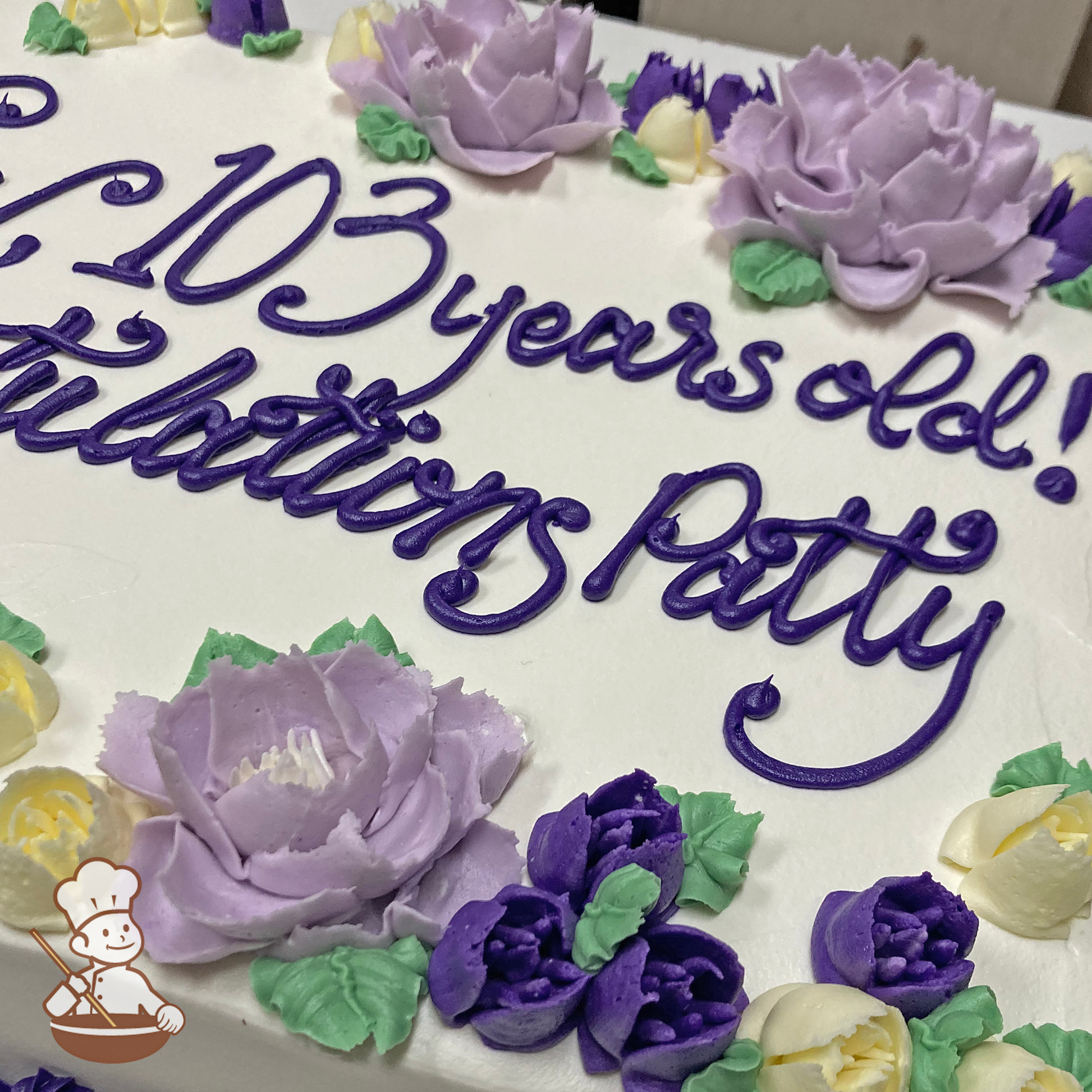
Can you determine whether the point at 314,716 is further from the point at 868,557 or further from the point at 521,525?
the point at 868,557

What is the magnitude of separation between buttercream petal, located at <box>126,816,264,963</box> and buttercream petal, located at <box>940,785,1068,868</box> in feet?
2.20

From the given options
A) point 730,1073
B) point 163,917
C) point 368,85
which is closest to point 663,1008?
point 730,1073

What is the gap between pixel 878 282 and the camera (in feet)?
5.76

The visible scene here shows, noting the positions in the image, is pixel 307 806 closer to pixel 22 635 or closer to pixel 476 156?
pixel 22 635

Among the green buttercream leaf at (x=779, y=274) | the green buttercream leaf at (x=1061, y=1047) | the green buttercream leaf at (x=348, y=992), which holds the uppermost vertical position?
the green buttercream leaf at (x=779, y=274)

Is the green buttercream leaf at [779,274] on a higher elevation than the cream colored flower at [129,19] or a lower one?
lower

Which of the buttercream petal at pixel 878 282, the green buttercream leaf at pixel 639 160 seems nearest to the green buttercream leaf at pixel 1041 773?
the buttercream petal at pixel 878 282

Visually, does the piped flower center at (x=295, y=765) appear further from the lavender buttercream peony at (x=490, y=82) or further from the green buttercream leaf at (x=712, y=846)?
the lavender buttercream peony at (x=490, y=82)

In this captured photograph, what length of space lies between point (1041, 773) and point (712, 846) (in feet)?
1.19

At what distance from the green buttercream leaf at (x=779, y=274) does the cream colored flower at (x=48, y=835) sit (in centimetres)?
114

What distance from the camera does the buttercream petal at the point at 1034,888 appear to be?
1.11 metres

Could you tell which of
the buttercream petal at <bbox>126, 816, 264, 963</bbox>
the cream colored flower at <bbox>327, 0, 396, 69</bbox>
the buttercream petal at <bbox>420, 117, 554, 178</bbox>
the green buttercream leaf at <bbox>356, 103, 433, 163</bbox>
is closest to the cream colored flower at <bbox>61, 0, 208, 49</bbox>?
the cream colored flower at <bbox>327, 0, 396, 69</bbox>

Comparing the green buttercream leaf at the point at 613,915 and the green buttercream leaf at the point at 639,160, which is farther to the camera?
the green buttercream leaf at the point at 639,160

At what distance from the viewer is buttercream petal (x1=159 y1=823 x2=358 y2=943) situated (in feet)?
Answer: 3.31
